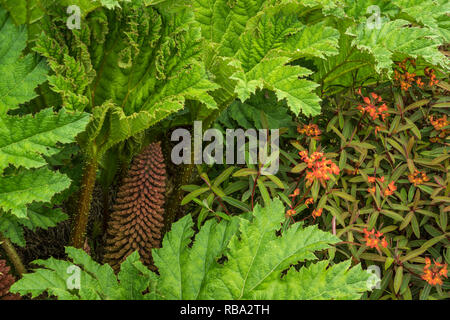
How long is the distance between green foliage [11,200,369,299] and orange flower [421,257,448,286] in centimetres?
29

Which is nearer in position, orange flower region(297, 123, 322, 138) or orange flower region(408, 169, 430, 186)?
orange flower region(408, 169, 430, 186)

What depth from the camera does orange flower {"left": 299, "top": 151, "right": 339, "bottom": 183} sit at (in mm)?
1694

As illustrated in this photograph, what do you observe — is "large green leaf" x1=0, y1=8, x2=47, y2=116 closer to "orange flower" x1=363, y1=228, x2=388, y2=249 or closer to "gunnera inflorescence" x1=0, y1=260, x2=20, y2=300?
"gunnera inflorescence" x1=0, y1=260, x2=20, y2=300

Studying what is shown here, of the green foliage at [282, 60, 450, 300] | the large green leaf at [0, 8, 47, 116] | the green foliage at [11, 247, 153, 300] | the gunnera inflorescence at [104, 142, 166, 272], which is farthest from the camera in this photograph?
the gunnera inflorescence at [104, 142, 166, 272]

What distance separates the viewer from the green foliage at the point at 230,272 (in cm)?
143

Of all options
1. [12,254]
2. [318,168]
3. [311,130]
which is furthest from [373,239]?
[12,254]

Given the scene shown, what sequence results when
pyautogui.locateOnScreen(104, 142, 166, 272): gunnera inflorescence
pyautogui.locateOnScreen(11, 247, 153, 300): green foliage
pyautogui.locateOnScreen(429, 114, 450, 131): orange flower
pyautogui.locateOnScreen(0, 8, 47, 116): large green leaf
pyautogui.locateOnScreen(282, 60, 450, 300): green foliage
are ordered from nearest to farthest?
pyautogui.locateOnScreen(11, 247, 153, 300): green foliage → pyautogui.locateOnScreen(0, 8, 47, 116): large green leaf → pyautogui.locateOnScreen(282, 60, 450, 300): green foliage → pyautogui.locateOnScreen(104, 142, 166, 272): gunnera inflorescence → pyautogui.locateOnScreen(429, 114, 450, 131): orange flower

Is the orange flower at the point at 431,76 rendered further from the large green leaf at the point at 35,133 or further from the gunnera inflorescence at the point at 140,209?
the large green leaf at the point at 35,133

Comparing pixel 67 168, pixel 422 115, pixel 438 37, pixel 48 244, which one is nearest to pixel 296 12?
pixel 438 37

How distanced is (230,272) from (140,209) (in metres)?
0.49

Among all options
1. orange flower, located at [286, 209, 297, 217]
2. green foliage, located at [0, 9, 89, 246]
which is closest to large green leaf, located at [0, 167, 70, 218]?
green foliage, located at [0, 9, 89, 246]

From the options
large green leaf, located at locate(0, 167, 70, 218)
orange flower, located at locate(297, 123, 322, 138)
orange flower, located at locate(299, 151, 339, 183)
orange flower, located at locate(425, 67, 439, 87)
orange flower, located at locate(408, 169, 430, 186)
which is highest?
orange flower, located at locate(425, 67, 439, 87)

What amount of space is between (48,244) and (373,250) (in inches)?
53.9

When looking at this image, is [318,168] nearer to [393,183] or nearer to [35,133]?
[393,183]
